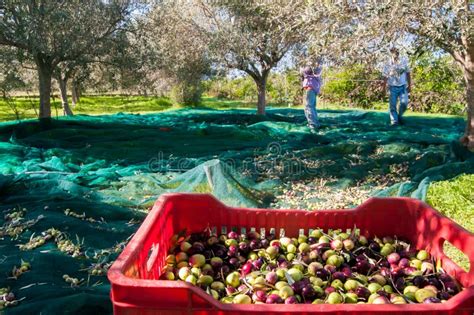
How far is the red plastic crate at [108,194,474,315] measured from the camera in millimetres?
1569

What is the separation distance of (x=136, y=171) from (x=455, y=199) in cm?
432

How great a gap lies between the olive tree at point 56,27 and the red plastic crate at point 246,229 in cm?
782

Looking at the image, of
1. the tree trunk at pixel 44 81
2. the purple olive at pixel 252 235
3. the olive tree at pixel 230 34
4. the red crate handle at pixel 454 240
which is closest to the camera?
the red crate handle at pixel 454 240

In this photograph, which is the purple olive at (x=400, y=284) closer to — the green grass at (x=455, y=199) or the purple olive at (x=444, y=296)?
the purple olive at (x=444, y=296)

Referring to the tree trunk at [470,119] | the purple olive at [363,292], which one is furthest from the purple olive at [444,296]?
the tree trunk at [470,119]

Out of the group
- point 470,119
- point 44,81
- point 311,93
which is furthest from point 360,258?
point 44,81

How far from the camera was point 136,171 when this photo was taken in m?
6.76

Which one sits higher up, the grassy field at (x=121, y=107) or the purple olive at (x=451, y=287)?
the grassy field at (x=121, y=107)

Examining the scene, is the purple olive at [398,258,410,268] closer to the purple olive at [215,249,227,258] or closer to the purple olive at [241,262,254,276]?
the purple olive at [241,262,254,276]

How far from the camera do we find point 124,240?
4152 mm

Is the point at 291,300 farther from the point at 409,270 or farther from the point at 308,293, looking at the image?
the point at 409,270

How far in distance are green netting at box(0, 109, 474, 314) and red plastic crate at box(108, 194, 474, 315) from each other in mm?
771

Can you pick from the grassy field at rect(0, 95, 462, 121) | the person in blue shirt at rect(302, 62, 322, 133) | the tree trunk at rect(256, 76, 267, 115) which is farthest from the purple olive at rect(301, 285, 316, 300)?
the grassy field at rect(0, 95, 462, 121)

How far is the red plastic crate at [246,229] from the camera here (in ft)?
5.15
